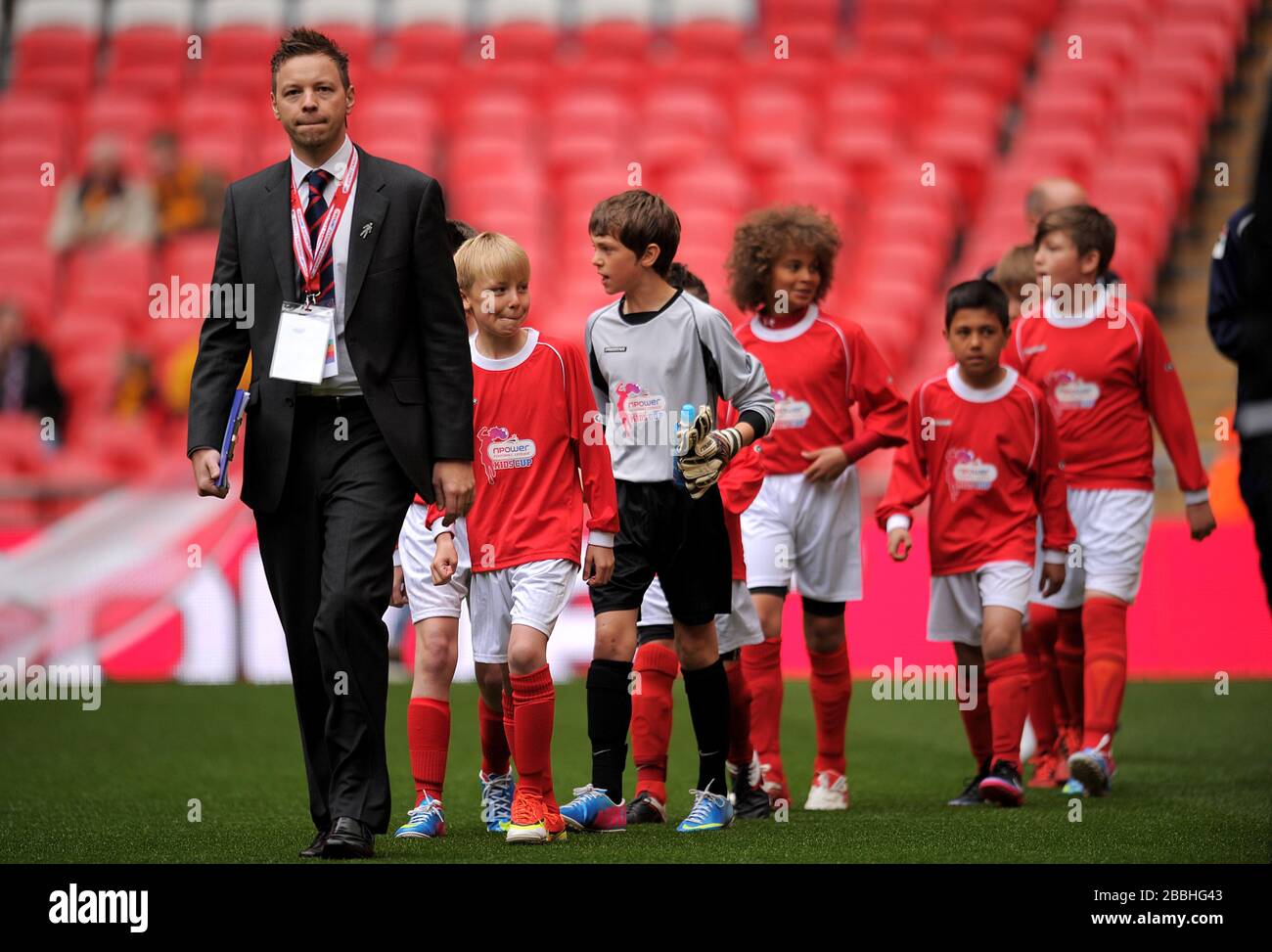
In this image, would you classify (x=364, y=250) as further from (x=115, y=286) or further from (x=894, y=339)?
(x=115, y=286)

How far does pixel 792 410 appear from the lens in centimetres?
626

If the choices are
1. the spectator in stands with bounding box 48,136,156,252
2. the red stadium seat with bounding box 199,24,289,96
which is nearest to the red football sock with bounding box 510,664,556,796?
the spectator in stands with bounding box 48,136,156,252

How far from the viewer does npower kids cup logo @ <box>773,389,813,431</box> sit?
20.5 feet

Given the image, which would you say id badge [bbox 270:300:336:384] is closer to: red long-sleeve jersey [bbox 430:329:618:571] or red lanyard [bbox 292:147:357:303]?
red lanyard [bbox 292:147:357:303]

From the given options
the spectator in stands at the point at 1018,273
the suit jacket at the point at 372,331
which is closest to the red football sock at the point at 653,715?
the suit jacket at the point at 372,331

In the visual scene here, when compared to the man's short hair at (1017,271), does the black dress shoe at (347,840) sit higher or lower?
lower

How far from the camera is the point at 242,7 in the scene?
17141mm

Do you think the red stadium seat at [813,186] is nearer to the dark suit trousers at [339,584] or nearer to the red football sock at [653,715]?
the red football sock at [653,715]

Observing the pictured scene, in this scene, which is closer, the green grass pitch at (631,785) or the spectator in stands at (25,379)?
the green grass pitch at (631,785)

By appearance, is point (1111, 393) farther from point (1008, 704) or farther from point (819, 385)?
point (1008, 704)

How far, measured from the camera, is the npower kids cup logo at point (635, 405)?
5277 millimetres

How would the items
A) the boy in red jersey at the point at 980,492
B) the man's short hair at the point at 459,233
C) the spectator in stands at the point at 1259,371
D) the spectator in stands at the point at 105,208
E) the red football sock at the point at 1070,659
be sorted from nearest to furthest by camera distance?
the spectator in stands at the point at 1259,371
the man's short hair at the point at 459,233
the boy in red jersey at the point at 980,492
the red football sock at the point at 1070,659
the spectator in stands at the point at 105,208

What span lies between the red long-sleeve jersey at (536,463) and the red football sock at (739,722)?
103 cm
